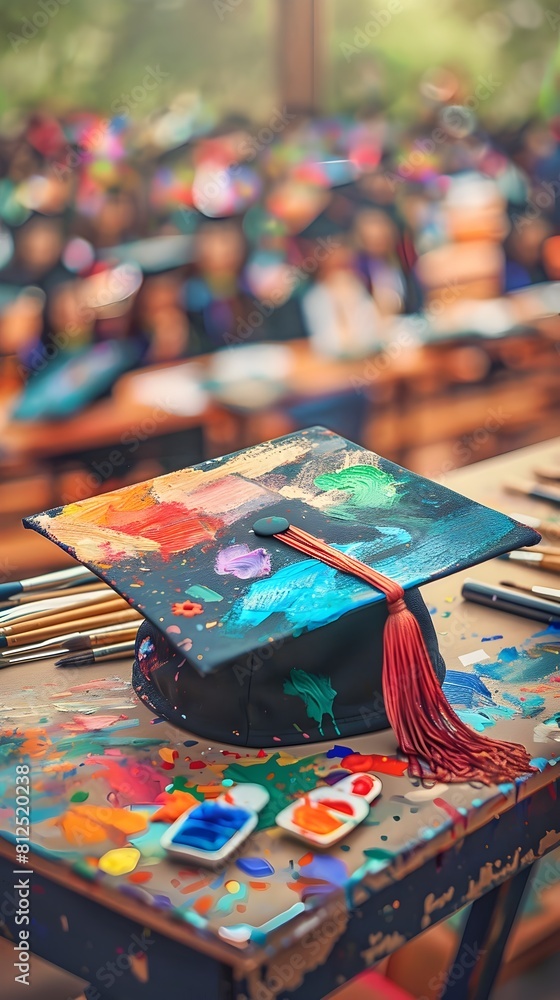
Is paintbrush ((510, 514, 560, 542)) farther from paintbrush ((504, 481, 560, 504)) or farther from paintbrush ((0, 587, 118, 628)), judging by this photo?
paintbrush ((0, 587, 118, 628))

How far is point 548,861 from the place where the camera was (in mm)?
1802

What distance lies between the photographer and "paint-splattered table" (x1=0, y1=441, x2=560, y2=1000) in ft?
2.93

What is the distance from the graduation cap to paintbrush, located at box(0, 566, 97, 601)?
0.21 metres

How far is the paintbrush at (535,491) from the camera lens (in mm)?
1658

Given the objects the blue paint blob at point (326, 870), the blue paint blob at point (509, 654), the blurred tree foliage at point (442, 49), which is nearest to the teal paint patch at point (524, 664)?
the blue paint blob at point (509, 654)

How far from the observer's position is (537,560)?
1.48m

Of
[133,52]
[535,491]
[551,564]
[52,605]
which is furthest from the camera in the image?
[133,52]

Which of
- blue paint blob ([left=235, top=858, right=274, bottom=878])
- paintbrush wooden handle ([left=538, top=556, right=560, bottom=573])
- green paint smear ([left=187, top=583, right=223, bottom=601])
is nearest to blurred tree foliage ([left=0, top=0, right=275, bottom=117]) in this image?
paintbrush wooden handle ([left=538, top=556, right=560, bottom=573])

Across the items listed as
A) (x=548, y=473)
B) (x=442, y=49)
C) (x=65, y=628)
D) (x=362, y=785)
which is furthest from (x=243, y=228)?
(x=362, y=785)

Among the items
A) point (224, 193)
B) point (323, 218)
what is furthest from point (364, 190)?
point (224, 193)

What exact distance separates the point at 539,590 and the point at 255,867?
1.94 feet

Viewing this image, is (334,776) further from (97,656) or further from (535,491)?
(535,491)

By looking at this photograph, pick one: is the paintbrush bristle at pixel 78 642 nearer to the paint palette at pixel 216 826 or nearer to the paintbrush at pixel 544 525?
the paint palette at pixel 216 826

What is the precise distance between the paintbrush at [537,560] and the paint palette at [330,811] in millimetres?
A: 518
